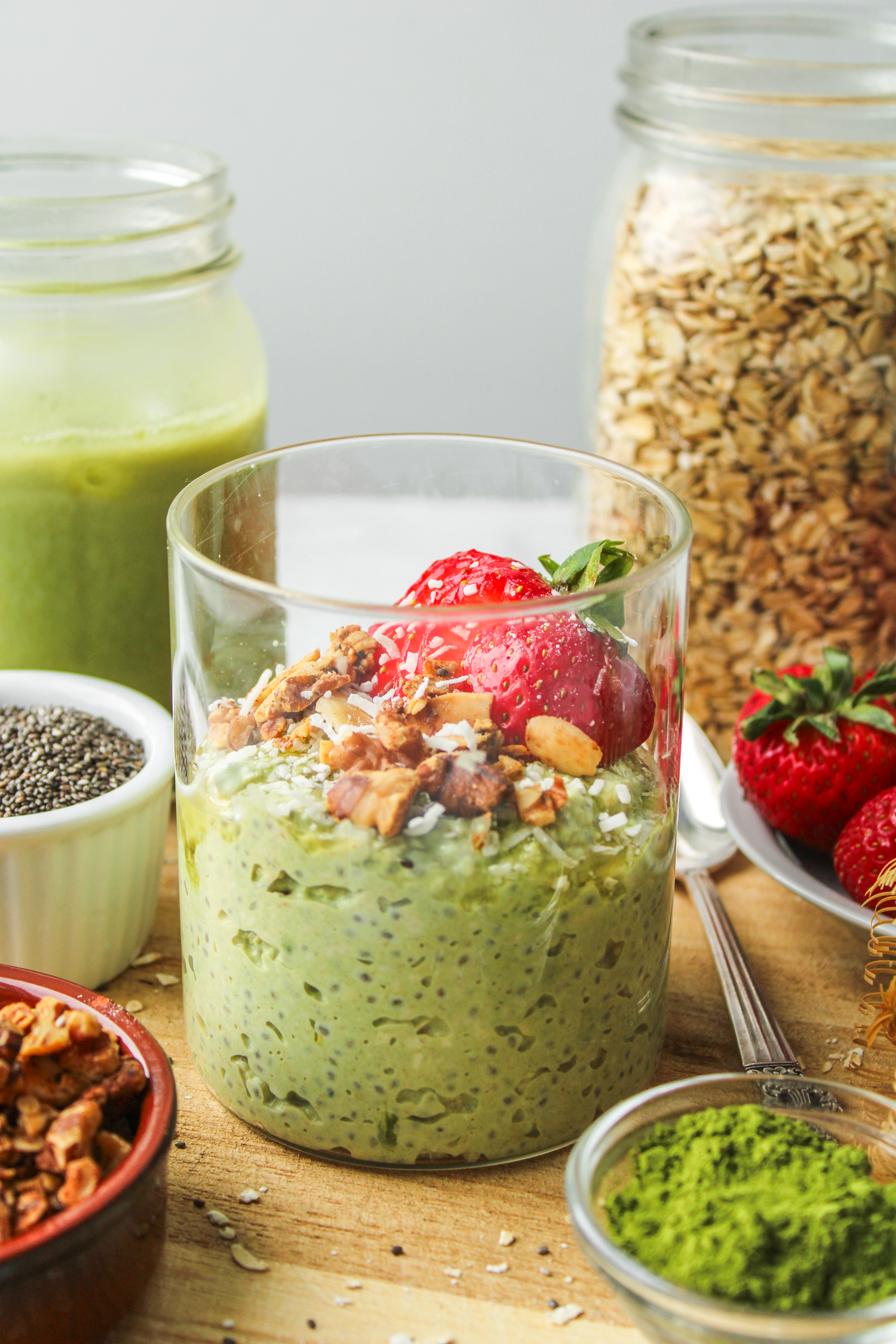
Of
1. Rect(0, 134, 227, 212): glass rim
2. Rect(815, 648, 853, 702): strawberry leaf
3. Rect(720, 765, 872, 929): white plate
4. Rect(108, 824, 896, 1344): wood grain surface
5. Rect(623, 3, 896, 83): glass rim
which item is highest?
Rect(623, 3, 896, 83): glass rim

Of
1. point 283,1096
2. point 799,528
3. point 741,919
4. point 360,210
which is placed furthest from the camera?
point 360,210

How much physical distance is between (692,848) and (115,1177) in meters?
0.61

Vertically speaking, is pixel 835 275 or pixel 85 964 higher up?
pixel 835 275

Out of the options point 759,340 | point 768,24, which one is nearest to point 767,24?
point 768,24

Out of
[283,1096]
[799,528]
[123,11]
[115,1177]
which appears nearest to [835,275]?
[799,528]

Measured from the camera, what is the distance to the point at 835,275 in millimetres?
1214

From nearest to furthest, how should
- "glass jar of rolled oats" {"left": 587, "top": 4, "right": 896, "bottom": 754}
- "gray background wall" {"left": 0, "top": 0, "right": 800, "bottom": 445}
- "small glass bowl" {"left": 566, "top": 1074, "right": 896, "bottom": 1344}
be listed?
"small glass bowl" {"left": 566, "top": 1074, "right": 896, "bottom": 1344}
"glass jar of rolled oats" {"left": 587, "top": 4, "right": 896, "bottom": 754}
"gray background wall" {"left": 0, "top": 0, "right": 800, "bottom": 445}

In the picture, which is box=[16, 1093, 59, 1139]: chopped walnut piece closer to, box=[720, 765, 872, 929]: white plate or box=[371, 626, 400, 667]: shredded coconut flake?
box=[371, 626, 400, 667]: shredded coconut flake

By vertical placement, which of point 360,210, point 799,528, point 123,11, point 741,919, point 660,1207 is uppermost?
point 123,11

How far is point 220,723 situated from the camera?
2.79 ft

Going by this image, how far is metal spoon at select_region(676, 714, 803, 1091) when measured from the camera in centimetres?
90

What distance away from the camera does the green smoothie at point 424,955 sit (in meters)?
0.75

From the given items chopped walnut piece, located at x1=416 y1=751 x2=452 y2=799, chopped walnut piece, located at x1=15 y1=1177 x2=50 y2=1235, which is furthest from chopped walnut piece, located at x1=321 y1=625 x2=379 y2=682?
chopped walnut piece, located at x1=15 y1=1177 x2=50 y2=1235

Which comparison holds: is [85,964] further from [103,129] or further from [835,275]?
[103,129]
